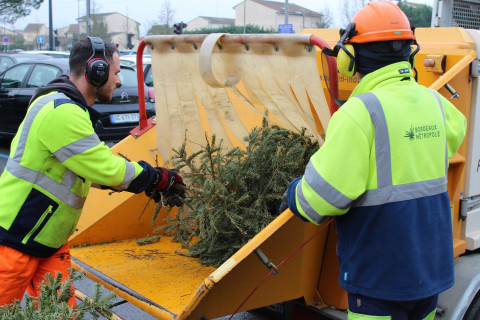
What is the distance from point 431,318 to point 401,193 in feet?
2.06

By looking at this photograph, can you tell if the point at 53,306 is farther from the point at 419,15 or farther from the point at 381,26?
the point at 419,15

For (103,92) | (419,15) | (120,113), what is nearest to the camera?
(103,92)

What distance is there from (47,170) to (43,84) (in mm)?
7676

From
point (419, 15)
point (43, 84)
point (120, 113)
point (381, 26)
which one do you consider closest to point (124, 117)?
point (120, 113)

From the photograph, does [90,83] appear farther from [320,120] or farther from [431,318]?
[431,318]

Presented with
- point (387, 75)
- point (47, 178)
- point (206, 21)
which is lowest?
point (47, 178)

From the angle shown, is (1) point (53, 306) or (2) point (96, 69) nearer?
(1) point (53, 306)

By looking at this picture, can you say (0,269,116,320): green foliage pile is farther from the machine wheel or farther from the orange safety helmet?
the machine wheel

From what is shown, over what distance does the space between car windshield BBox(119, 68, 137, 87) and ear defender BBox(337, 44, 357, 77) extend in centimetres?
781

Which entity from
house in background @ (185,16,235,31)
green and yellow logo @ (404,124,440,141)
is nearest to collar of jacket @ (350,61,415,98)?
green and yellow logo @ (404,124,440,141)

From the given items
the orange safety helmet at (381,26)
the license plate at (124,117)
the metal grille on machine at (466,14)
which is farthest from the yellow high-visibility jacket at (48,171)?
the license plate at (124,117)

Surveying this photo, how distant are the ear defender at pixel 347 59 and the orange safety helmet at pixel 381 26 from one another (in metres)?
0.04

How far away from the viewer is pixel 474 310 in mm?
2711

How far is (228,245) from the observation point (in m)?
3.05
